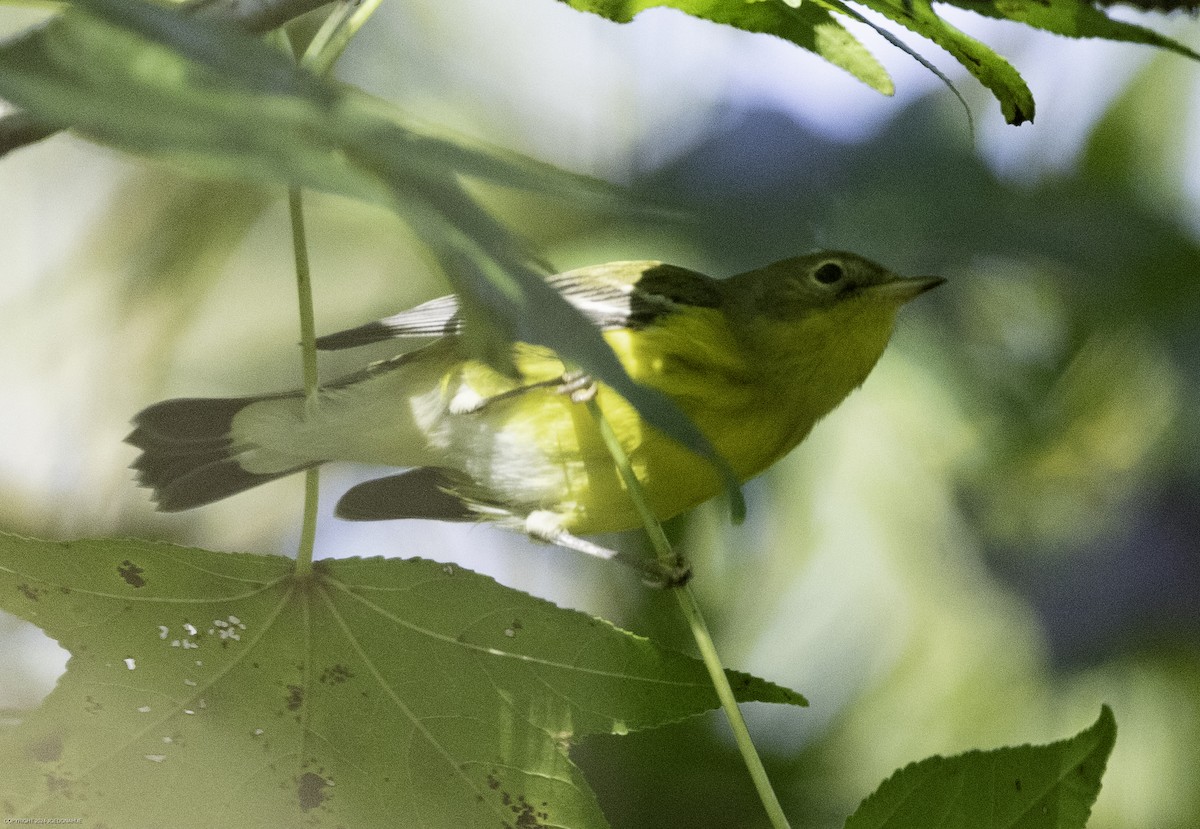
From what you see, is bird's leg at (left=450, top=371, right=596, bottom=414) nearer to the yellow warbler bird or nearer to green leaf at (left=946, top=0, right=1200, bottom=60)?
the yellow warbler bird

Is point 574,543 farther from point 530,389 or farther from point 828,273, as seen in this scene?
point 828,273

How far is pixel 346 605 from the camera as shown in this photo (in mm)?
1200

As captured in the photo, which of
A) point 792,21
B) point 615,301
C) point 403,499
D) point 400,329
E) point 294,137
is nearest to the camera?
point 294,137

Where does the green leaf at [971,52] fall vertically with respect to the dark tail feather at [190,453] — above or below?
above

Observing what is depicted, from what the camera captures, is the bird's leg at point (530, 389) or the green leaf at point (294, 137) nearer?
the green leaf at point (294, 137)

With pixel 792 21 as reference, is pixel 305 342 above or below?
below

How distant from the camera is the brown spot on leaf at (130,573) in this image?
112cm

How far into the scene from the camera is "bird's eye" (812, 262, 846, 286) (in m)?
2.01

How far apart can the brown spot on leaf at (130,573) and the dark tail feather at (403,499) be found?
0.73m

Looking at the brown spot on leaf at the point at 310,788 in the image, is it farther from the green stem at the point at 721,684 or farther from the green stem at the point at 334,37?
the green stem at the point at 334,37

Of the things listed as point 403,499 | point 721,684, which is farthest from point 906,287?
point 721,684

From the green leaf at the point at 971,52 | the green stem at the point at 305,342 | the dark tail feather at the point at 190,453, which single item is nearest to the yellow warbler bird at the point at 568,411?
the dark tail feather at the point at 190,453

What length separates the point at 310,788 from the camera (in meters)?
1.18

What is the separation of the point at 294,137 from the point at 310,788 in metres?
0.92
